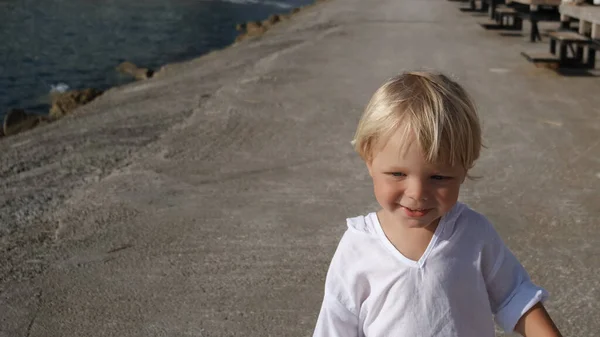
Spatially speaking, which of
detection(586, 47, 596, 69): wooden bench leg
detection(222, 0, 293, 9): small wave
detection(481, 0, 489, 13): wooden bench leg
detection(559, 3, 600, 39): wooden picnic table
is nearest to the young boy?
detection(559, 3, 600, 39): wooden picnic table

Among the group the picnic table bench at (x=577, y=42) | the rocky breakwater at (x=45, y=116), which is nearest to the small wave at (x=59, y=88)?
the rocky breakwater at (x=45, y=116)

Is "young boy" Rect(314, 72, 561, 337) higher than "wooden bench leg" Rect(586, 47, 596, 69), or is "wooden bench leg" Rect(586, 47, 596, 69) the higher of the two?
"young boy" Rect(314, 72, 561, 337)

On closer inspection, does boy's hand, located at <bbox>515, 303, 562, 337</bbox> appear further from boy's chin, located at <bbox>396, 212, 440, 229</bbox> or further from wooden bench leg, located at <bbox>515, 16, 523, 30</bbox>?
wooden bench leg, located at <bbox>515, 16, 523, 30</bbox>

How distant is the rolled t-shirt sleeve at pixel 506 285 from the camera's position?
2227 mm

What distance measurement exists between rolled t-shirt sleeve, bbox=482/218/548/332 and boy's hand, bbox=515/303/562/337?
19 mm

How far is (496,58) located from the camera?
39.1 ft

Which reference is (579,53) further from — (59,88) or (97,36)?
(97,36)

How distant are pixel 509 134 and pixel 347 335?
5.43 metres

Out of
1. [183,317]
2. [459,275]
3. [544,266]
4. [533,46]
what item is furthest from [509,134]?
[533,46]

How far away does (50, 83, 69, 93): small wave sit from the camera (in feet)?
65.2

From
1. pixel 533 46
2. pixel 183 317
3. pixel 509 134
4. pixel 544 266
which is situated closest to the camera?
pixel 183 317

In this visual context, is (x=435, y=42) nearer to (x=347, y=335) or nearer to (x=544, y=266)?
(x=544, y=266)

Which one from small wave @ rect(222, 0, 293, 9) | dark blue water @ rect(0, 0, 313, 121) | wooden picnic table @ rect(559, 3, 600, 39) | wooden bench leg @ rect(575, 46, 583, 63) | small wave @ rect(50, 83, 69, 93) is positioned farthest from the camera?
small wave @ rect(222, 0, 293, 9)

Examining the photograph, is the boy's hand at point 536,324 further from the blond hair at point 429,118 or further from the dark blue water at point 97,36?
the dark blue water at point 97,36
